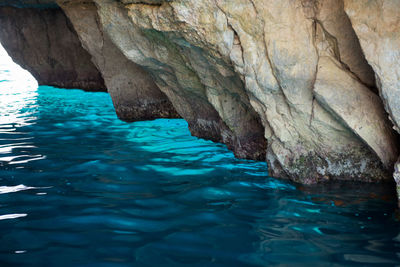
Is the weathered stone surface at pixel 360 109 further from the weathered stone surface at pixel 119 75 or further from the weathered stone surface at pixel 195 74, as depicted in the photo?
the weathered stone surface at pixel 119 75

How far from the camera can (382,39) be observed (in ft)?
11.3

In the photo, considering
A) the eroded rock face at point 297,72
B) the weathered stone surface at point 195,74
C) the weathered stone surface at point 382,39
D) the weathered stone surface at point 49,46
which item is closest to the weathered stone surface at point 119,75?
the weathered stone surface at point 195,74

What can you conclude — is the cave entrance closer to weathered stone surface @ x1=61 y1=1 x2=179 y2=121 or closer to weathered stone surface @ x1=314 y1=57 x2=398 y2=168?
weathered stone surface @ x1=61 y1=1 x2=179 y2=121

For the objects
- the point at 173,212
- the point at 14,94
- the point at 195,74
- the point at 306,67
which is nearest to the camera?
the point at 173,212

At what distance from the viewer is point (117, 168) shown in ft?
16.4

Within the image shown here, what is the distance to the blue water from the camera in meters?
2.92

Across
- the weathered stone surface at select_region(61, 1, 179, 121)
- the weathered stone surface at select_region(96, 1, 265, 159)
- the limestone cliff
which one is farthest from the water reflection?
the limestone cliff

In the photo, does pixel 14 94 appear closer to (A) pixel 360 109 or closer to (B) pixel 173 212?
(B) pixel 173 212

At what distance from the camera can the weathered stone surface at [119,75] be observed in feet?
23.9

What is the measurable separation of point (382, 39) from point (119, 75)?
16.9 ft

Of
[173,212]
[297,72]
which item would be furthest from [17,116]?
[297,72]

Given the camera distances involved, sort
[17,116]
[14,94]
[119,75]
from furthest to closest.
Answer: [14,94]
[17,116]
[119,75]

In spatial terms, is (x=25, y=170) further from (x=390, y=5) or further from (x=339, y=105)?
(x=390, y=5)

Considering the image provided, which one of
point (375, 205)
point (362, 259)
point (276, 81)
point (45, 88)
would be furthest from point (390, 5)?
point (45, 88)
